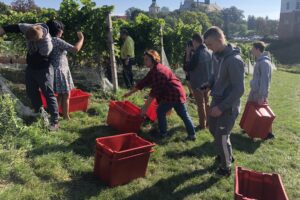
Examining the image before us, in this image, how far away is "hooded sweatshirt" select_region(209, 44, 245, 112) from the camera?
4.87 meters

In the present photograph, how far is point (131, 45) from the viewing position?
36.5 ft

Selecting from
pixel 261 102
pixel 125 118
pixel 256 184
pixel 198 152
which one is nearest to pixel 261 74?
pixel 261 102

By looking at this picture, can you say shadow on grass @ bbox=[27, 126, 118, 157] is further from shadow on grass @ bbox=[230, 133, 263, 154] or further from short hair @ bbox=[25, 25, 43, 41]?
shadow on grass @ bbox=[230, 133, 263, 154]

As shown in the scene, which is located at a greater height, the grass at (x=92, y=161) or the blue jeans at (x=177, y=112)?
the blue jeans at (x=177, y=112)

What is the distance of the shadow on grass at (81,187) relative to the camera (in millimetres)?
4488

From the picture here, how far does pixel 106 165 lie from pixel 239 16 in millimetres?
168400

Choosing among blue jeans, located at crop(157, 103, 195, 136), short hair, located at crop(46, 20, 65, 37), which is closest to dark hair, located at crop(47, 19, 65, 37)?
short hair, located at crop(46, 20, 65, 37)

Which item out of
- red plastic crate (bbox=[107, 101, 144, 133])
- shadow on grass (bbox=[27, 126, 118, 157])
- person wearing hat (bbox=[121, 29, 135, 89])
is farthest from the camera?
person wearing hat (bbox=[121, 29, 135, 89])

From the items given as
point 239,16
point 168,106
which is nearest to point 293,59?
point 168,106

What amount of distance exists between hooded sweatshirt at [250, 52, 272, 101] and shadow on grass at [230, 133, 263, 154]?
87 cm

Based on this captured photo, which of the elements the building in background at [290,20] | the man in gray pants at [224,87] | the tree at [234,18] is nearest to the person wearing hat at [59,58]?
the man in gray pants at [224,87]

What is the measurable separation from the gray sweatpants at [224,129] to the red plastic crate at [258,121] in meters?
2.13

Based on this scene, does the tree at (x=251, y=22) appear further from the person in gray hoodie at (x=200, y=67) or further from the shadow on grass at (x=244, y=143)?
the person in gray hoodie at (x=200, y=67)

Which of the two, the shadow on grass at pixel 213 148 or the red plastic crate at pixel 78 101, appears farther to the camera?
the red plastic crate at pixel 78 101
